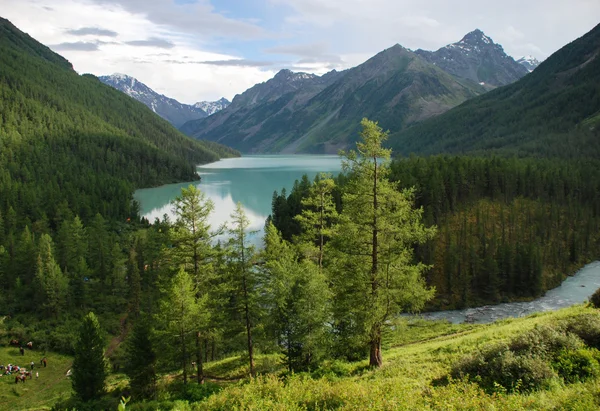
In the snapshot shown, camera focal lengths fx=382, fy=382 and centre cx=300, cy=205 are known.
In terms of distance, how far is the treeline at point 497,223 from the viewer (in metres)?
62.4

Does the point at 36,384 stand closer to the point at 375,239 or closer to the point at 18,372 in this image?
the point at 18,372

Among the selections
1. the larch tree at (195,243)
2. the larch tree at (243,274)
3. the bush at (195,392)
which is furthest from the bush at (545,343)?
the larch tree at (195,243)

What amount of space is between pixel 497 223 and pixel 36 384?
81.1m

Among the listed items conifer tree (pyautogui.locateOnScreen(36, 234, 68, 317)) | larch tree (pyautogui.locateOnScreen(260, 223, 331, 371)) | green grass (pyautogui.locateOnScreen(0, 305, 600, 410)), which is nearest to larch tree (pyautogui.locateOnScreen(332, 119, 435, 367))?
green grass (pyautogui.locateOnScreen(0, 305, 600, 410))

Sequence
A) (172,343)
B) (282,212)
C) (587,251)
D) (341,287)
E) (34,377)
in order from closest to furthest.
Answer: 1. (341,287)
2. (172,343)
3. (34,377)
4. (587,251)
5. (282,212)

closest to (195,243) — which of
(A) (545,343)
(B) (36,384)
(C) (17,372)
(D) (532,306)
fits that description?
(A) (545,343)

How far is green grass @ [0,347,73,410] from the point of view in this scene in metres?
33.7

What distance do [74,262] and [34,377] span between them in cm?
3196

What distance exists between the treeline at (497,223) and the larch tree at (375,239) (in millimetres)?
42992

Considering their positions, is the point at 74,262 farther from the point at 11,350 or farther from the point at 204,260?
the point at 204,260

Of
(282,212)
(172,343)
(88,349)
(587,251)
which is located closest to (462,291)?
(587,251)

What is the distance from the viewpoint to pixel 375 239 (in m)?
21.0

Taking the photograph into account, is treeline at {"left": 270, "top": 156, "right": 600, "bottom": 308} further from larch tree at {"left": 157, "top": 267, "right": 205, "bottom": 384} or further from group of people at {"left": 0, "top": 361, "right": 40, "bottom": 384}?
group of people at {"left": 0, "top": 361, "right": 40, "bottom": 384}

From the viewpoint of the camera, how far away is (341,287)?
871 inches
